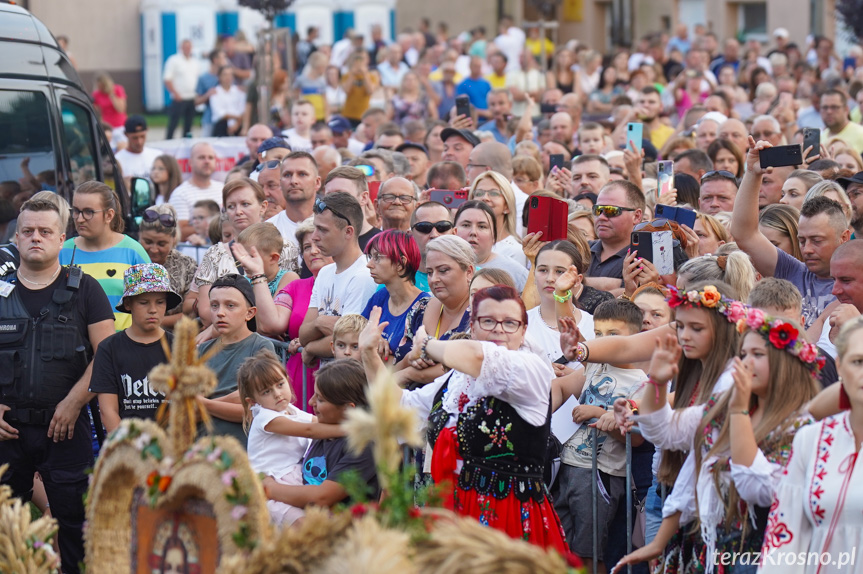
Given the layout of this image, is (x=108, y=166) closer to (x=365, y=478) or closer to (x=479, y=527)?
(x=365, y=478)

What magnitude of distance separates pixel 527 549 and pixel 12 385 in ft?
13.8

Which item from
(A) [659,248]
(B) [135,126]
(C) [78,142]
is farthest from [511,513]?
(B) [135,126]

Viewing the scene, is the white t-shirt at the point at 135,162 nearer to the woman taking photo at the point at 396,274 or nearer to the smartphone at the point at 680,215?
the woman taking photo at the point at 396,274

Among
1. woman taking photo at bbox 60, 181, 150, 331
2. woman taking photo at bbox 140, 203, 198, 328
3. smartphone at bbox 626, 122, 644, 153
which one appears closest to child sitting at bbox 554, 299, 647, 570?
woman taking photo at bbox 60, 181, 150, 331

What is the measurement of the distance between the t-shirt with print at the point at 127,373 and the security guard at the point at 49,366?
0.22 meters

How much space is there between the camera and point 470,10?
33812mm

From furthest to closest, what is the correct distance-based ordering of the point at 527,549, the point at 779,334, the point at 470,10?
the point at 470,10, the point at 779,334, the point at 527,549

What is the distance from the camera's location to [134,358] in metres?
6.09

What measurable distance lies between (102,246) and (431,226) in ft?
6.68

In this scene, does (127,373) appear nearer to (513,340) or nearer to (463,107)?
(513,340)

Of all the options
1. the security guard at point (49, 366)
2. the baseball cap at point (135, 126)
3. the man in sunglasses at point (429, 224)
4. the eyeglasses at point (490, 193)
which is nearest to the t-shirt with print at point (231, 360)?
Result: the security guard at point (49, 366)

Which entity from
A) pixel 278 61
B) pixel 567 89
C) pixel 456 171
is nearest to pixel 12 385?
pixel 456 171

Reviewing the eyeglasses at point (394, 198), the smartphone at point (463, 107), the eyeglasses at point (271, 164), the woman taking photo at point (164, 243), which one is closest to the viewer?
the eyeglasses at point (394, 198)

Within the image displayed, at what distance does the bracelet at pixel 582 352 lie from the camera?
4.77 metres
